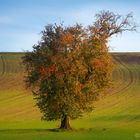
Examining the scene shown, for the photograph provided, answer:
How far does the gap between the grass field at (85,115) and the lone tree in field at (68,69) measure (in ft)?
8.16

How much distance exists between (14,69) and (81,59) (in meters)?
56.3

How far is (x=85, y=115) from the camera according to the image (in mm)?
72500

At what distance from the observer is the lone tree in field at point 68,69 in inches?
2031

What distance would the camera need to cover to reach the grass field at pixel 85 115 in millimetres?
47781

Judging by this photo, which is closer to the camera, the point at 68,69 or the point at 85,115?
the point at 68,69

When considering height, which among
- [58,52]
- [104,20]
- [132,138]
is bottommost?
[132,138]

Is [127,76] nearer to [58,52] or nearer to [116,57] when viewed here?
[116,57]

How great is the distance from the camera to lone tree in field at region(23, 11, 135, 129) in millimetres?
51594

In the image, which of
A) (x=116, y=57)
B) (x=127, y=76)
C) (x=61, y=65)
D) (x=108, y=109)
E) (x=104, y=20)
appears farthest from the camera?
(x=116, y=57)

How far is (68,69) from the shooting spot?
51938mm

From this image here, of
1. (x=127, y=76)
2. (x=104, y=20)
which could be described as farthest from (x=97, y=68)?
(x=127, y=76)

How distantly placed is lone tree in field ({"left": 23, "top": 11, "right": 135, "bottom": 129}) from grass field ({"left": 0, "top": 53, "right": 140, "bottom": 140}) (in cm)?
249

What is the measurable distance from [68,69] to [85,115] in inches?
854

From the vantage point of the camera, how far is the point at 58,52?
52.0 m
